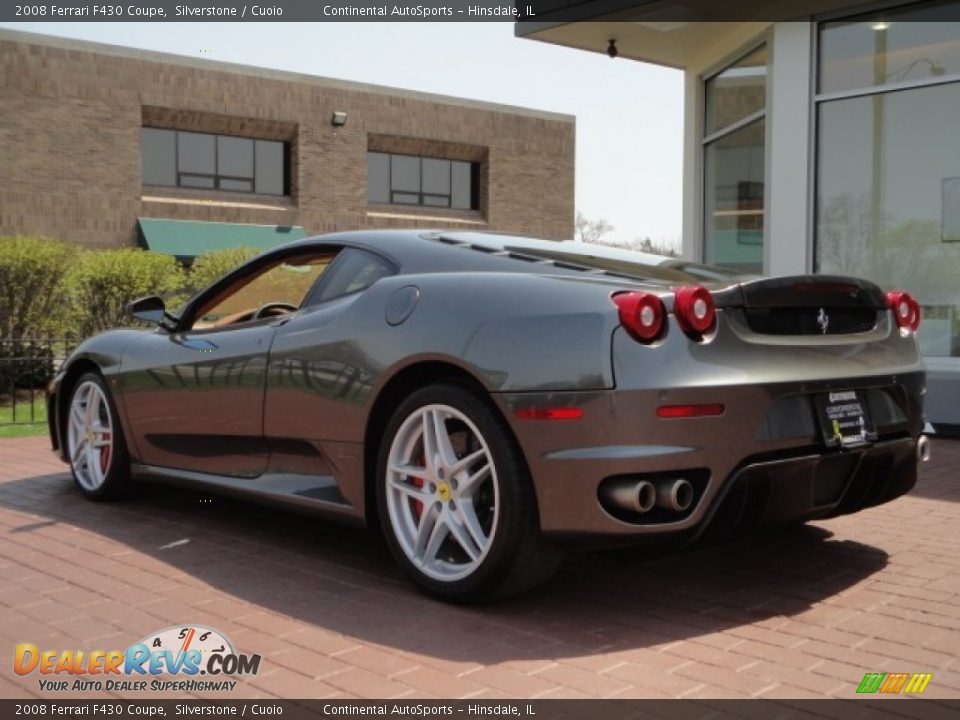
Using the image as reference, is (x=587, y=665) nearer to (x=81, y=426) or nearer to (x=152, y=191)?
(x=81, y=426)

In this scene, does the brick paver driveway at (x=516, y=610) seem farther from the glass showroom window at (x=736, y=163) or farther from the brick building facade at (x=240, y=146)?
the brick building facade at (x=240, y=146)

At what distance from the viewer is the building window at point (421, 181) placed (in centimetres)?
3584

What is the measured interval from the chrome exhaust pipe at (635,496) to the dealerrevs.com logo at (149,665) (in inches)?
48.6

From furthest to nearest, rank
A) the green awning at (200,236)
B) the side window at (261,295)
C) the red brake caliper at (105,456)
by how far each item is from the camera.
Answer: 1. the green awning at (200,236)
2. the red brake caliper at (105,456)
3. the side window at (261,295)

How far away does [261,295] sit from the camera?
214 inches

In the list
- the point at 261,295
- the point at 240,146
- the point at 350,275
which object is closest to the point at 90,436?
the point at 261,295

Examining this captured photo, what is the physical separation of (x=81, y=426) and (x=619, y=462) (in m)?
3.85

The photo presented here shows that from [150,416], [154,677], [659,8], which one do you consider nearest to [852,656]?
[154,677]

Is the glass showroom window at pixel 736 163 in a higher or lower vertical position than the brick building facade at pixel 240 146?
lower

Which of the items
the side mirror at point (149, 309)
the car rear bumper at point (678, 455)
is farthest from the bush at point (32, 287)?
the car rear bumper at point (678, 455)

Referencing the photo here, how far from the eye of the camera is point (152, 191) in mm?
30859

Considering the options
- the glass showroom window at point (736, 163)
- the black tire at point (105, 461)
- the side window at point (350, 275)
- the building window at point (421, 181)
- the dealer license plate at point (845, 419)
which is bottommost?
the black tire at point (105, 461)

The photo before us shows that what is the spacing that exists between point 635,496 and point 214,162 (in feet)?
102
